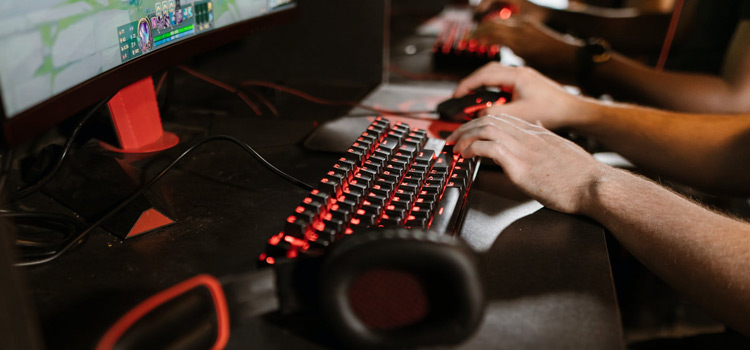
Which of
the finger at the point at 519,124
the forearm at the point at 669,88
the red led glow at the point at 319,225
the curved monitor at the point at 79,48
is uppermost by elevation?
the curved monitor at the point at 79,48

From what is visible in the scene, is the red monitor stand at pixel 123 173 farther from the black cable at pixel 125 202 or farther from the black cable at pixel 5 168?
the black cable at pixel 5 168

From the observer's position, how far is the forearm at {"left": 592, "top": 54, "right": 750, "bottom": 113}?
1156 mm

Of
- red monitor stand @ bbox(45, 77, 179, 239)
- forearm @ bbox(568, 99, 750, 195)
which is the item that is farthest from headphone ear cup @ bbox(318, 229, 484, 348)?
forearm @ bbox(568, 99, 750, 195)

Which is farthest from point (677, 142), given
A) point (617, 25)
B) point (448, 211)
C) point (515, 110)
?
point (617, 25)

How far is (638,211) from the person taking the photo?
0.58 metres

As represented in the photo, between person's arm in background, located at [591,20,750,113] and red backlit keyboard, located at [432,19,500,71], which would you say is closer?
person's arm in background, located at [591,20,750,113]

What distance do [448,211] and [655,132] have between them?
554mm

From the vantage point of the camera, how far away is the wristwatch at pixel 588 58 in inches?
49.8

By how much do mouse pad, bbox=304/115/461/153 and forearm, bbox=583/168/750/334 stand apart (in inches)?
12.6

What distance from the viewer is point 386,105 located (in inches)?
40.2

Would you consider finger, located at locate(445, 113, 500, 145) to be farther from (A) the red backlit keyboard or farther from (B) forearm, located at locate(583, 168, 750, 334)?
(A) the red backlit keyboard

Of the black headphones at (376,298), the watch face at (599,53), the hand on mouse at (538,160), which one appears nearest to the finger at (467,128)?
the hand on mouse at (538,160)

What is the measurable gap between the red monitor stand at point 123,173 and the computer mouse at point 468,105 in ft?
1.51

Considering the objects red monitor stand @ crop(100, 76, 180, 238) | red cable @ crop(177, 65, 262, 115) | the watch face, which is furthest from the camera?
the watch face
